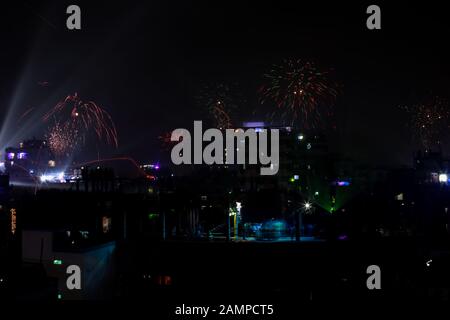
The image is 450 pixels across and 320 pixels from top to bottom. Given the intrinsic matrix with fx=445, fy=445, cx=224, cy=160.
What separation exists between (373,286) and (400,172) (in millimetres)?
21713

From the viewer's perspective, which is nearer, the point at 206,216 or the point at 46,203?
the point at 46,203

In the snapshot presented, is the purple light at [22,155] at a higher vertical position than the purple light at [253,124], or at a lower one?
lower

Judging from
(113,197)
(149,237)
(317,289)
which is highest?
(113,197)

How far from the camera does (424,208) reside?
25703mm

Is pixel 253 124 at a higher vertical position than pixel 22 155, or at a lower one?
higher

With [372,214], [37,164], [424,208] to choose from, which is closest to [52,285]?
[372,214]

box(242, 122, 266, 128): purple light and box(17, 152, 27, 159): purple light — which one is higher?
box(242, 122, 266, 128): purple light

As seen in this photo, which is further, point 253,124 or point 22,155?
point 22,155

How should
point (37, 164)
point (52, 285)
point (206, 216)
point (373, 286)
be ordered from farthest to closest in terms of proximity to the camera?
point (37, 164), point (206, 216), point (373, 286), point (52, 285)

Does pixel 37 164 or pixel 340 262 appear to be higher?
pixel 37 164

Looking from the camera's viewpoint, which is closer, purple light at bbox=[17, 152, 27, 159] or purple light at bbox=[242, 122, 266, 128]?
purple light at bbox=[242, 122, 266, 128]

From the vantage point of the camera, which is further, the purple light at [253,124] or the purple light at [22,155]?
the purple light at [22,155]

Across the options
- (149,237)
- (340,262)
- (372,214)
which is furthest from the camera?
(372,214)
